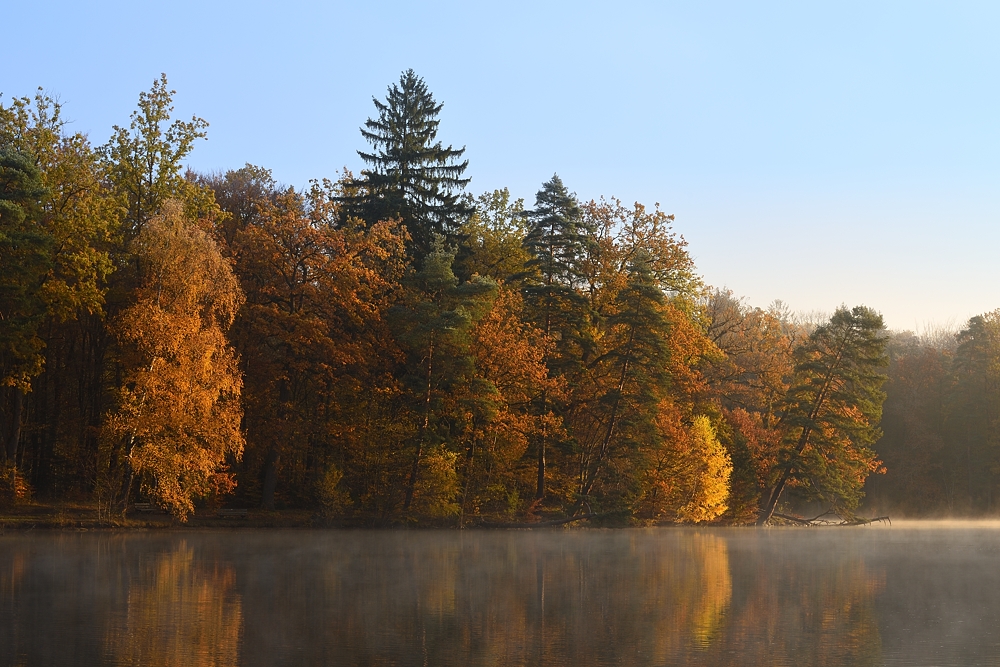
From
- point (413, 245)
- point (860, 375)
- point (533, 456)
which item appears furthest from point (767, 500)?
point (413, 245)

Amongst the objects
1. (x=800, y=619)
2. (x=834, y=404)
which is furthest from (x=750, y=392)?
(x=800, y=619)

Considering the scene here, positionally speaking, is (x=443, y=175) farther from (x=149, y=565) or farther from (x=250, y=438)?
(x=149, y=565)

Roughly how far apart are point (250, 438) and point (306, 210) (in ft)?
47.2

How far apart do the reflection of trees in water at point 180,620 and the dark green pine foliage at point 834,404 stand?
45317 mm

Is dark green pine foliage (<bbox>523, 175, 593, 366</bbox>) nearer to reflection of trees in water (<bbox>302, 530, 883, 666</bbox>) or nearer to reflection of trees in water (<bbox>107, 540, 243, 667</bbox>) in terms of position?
reflection of trees in water (<bbox>302, 530, 883, 666</bbox>)

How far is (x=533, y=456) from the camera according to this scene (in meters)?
58.5

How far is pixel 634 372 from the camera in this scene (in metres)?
58.7

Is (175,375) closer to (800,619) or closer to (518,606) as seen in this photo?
(518,606)

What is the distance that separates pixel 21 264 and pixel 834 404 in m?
45.8

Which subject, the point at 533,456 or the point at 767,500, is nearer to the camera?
the point at 533,456

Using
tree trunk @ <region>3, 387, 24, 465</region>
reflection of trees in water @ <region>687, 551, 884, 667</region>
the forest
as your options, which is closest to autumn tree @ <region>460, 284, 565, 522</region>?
the forest

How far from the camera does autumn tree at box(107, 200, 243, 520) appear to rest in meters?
43.7

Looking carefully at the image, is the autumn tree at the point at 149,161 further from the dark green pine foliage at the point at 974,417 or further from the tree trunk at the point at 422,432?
the dark green pine foliage at the point at 974,417

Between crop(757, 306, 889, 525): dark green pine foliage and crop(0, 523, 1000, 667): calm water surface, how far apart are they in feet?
80.4
